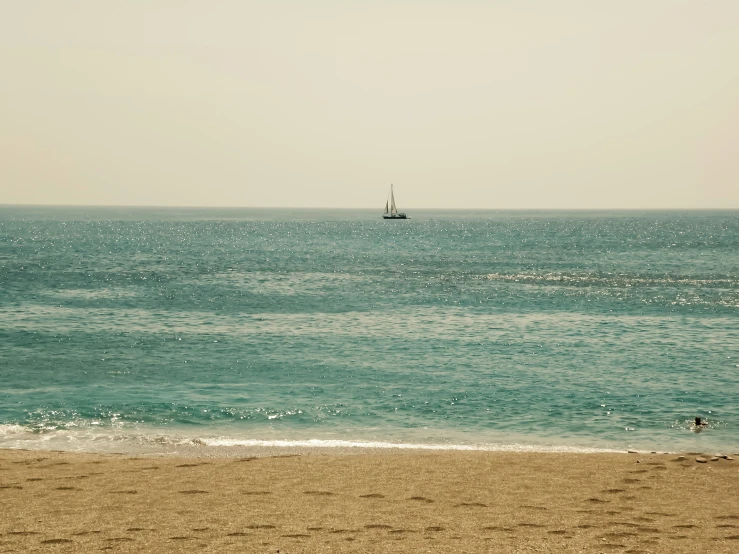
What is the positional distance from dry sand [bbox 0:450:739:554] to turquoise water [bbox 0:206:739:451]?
3593 millimetres

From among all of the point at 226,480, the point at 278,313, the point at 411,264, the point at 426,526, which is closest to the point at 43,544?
the point at 226,480

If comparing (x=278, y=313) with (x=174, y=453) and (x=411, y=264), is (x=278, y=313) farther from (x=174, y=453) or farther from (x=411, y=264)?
(x=411, y=264)

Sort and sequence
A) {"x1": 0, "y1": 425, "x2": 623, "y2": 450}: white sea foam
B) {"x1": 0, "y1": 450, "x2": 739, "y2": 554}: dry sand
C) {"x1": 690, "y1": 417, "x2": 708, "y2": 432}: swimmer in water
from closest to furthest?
{"x1": 0, "y1": 450, "x2": 739, "y2": 554}: dry sand < {"x1": 0, "y1": 425, "x2": 623, "y2": 450}: white sea foam < {"x1": 690, "y1": 417, "x2": 708, "y2": 432}: swimmer in water

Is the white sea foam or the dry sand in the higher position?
the dry sand

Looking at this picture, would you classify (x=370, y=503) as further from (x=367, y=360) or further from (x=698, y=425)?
(x=367, y=360)

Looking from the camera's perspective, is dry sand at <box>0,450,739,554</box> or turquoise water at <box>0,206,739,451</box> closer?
dry sand at <box>0,450,739,554</box>

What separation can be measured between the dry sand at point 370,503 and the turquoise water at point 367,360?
11.8 feet

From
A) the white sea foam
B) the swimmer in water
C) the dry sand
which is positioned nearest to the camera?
the dry sand

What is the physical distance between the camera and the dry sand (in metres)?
12.5

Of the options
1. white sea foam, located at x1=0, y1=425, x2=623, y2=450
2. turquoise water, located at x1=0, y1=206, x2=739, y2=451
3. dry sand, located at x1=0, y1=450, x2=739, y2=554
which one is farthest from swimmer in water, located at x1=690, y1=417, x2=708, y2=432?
dry sand, located at x1=0, y1=450, x2=739, y2=554

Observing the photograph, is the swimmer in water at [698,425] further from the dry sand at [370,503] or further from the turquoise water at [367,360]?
the dry sand at [370,503]

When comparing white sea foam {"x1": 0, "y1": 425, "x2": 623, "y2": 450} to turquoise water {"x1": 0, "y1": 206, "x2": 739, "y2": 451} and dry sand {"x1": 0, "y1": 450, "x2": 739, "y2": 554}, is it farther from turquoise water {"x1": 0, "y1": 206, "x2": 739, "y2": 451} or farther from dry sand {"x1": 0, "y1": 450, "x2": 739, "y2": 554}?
dry sand {"x1": 0, "y1": 450, "x2": 739, "y2": 554}

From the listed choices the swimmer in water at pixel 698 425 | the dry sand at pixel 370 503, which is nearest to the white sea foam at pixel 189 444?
the dry sand at pixel 370 503

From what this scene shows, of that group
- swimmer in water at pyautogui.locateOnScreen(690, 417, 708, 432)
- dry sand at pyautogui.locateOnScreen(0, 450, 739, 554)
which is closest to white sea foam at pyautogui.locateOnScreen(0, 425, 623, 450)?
dry sand at pyautogui.locateOnScreen(0, 450, 739, 554)
